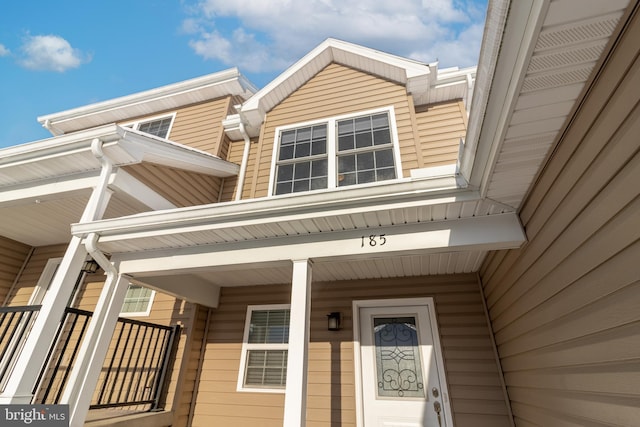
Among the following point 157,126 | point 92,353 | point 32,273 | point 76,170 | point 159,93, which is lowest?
point 92,353

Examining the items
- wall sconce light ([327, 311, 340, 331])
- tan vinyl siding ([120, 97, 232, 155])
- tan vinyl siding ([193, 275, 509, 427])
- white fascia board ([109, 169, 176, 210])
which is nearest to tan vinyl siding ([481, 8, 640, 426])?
tan vinyl siding ([193, 275, 509, 427])

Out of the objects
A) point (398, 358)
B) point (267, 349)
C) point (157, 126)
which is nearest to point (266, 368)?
point (267, 349)

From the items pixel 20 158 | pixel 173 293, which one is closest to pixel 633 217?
pixel 173 293

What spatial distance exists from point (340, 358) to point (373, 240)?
211 cm

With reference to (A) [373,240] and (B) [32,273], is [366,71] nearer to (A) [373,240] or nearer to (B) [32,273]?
(A) [373,240]

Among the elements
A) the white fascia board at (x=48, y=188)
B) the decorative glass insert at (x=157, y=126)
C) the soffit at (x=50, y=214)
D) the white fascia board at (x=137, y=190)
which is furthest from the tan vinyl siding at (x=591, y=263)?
the decorative glass insert at (x=157, y=126)

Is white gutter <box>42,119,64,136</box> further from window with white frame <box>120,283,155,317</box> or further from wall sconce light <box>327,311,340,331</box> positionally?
wall sconce light <box>327,311,340,331</box>

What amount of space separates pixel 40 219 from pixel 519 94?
6861 mm

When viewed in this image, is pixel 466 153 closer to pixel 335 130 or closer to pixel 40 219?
pixel 335 130

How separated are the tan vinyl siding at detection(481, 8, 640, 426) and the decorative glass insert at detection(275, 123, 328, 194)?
125 inches

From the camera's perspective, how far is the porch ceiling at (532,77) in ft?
3.82

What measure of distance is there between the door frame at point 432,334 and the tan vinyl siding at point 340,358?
0.06 metres

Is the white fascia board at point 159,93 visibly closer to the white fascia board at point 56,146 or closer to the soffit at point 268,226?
the white fascia board at point 56,146

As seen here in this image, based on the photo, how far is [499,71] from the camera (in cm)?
145
